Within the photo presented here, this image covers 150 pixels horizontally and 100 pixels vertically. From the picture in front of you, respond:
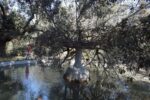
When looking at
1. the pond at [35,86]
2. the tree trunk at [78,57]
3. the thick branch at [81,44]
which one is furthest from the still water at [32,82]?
the thick branch at [81,44]

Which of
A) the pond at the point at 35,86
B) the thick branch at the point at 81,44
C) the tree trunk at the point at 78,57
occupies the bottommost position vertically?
the pond at the point at 35,86

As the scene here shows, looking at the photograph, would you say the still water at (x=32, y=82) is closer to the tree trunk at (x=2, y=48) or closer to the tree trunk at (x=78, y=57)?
the tree trunk at (x=78, y=57)

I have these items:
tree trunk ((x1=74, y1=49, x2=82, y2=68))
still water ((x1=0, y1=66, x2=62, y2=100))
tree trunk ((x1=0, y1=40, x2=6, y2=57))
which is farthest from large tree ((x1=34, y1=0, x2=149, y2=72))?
tree trunk ((x1=0, y1=40, x2=6, y2=57))

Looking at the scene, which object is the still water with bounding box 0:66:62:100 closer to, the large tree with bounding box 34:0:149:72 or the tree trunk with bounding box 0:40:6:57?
the large tree with bounding box 34:0:149:72

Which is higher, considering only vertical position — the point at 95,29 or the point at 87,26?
the point at 87,26

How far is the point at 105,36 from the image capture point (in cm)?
2048

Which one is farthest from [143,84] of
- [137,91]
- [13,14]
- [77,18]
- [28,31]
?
[13,14]

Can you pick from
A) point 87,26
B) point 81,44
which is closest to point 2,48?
point 81,44

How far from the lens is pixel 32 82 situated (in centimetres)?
2625

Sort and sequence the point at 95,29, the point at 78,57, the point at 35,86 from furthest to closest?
the point at 78,57, the point at 35,86, the point at 95,29

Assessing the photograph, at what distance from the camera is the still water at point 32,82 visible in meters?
20.2

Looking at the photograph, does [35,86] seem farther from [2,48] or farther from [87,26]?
[2,48]

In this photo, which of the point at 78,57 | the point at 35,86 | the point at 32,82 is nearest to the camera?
the point at 35,86

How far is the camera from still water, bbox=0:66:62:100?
66.3 ft
